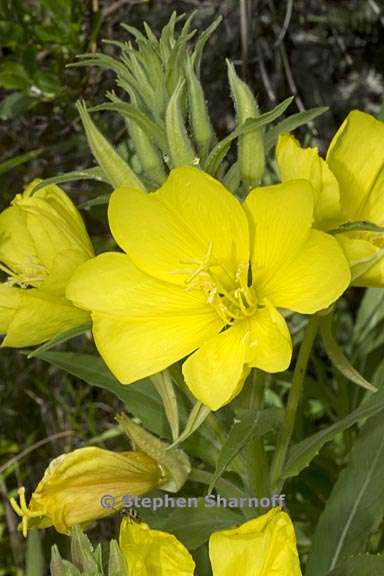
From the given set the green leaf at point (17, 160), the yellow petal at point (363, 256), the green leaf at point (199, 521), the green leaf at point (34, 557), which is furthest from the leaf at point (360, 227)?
the green leaf at point (17, 160)

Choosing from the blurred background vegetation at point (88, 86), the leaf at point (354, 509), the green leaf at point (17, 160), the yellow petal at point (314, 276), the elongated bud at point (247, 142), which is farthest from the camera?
the blurred background vegetation at point (88, 86)

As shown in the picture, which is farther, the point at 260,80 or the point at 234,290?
the point at 260,80

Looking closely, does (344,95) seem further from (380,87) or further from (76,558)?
(76,558)

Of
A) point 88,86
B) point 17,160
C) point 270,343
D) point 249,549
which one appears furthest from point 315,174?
point 88,86

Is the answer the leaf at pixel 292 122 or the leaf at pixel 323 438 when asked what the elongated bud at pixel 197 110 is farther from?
the leaf at pixel 323 438

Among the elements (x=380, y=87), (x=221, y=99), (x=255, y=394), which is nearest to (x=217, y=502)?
(x=255, y=394)

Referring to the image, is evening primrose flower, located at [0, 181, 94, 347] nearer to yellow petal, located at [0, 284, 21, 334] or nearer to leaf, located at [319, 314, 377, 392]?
yellow petal, located at [0, 284, 21, 334]
